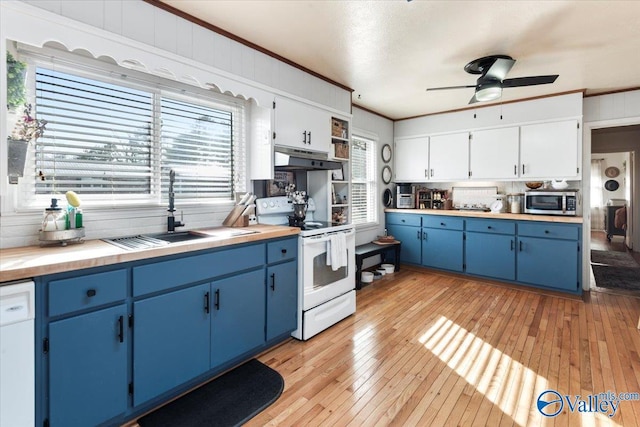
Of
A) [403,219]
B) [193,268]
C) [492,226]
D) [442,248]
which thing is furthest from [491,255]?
[193,268]

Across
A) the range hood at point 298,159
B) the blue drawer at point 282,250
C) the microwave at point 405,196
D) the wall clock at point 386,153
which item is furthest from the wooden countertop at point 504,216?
the blue drawer at point 282,250

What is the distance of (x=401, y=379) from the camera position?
7.30 feet

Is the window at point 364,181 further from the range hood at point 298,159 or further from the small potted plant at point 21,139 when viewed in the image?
the small potted plant at point 21,139

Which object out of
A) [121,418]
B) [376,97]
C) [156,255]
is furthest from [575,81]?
[121,418]

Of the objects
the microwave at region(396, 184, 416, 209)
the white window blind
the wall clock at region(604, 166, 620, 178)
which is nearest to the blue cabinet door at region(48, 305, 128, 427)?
the white window blind

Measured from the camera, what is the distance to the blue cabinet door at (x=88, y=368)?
1.46 meters

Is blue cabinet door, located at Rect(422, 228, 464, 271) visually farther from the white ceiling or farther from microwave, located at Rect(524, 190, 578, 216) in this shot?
the white ceiling

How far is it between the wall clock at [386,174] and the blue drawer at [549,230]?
2064 mm

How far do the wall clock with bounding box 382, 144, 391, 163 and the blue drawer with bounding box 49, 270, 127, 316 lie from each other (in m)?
4.41

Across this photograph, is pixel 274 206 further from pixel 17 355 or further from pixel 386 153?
pixel 386 153

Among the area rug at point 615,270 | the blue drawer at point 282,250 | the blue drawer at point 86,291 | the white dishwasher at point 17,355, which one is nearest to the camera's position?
the white dishwasher at point 17,355

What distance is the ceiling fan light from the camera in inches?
119

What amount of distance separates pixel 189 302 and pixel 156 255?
38cm

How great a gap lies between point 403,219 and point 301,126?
2.78 meters
